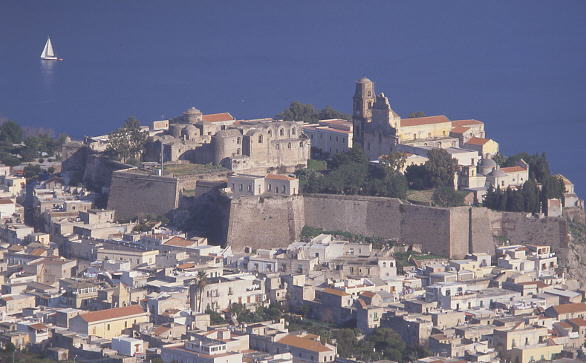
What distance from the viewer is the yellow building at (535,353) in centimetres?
4338

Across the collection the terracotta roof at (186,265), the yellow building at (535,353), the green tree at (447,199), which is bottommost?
the yellow building at (535,353)

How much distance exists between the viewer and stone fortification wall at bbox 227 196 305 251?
53031 mm

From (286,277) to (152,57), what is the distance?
2965 inches

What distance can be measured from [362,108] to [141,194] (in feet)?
25.2

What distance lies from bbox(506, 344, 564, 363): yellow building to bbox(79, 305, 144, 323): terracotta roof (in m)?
9.24

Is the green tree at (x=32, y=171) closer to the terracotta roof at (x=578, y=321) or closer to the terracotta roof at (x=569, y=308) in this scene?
the terracotta roof at (x=569, y=308)

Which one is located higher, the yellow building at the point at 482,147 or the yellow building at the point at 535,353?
the yellow building at the point at 482,147

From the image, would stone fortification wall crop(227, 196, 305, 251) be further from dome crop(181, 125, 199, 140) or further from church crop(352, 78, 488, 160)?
dome crop(181, 125, 199, 140)

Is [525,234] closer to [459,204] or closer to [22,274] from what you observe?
[459,204]

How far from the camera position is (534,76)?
10681cm

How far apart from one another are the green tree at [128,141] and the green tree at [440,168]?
9764 mm

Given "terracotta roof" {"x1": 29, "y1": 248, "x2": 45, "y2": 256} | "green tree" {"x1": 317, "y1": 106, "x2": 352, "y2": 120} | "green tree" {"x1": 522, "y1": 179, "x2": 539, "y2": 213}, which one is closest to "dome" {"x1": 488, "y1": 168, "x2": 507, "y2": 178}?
"green tree" {"x1": 522, "y1": 179, "x2": 539, "y2": 213}

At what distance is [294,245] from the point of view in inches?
2052

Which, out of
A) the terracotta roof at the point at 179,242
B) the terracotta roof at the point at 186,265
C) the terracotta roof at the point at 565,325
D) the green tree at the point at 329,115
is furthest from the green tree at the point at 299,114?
the terracotta roof at the point at 565,325
